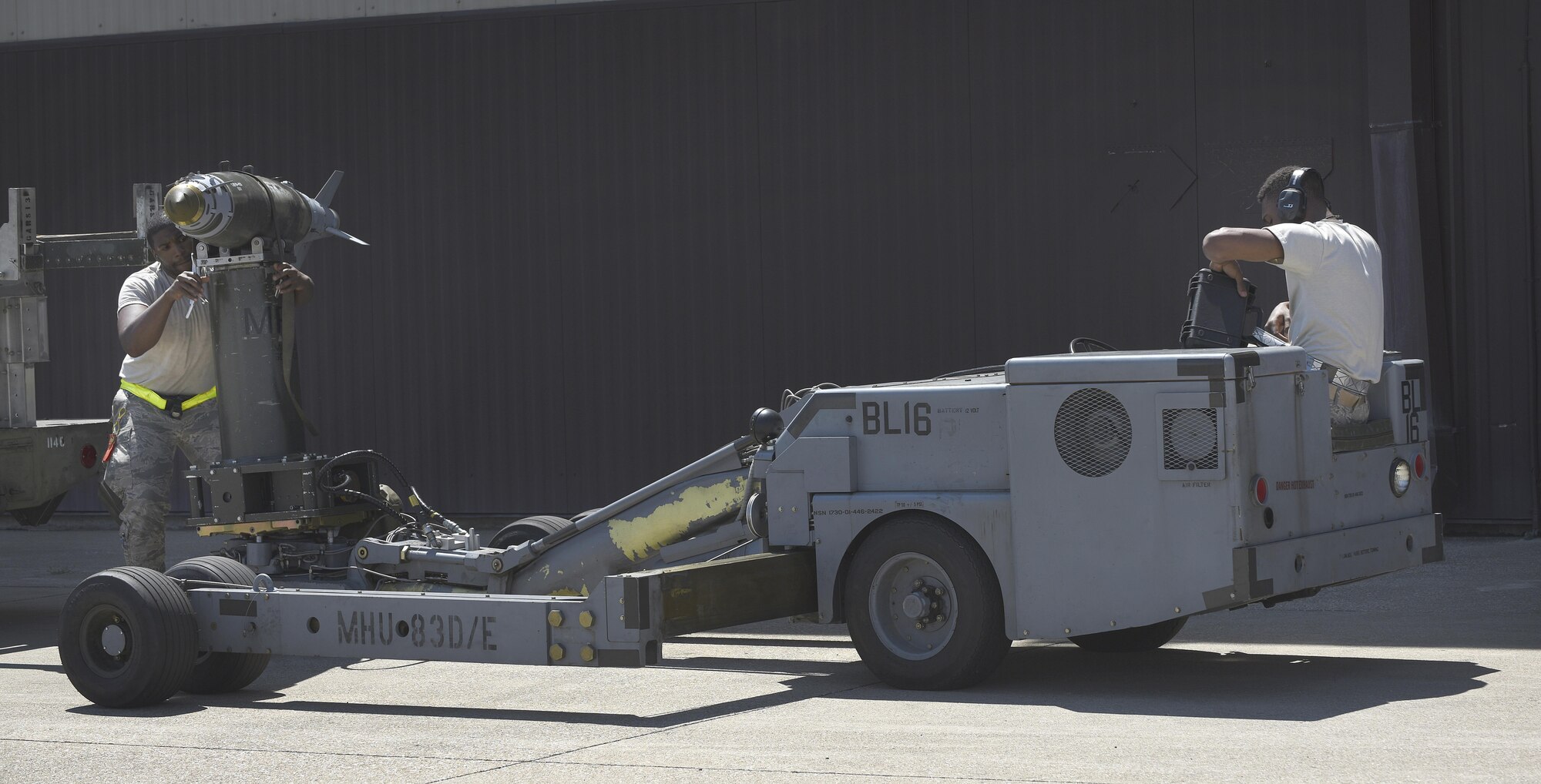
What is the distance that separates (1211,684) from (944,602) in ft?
3.86

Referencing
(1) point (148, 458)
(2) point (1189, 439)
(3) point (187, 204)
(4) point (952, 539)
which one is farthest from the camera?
(1) point (148, 458)

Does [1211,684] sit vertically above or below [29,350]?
below

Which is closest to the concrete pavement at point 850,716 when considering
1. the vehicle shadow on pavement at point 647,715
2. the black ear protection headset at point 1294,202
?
the vehicle shadow on pavement at point 647,715

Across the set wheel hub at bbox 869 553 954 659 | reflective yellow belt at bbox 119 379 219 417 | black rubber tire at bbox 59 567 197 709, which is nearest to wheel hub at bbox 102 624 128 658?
black rubber tire at bbox 59 567 197 709

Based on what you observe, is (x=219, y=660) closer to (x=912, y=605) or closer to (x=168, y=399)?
(x=168, y=399)

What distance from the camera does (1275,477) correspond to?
7.05 meters

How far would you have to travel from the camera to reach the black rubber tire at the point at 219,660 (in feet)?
26.2

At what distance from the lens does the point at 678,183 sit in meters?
15.5

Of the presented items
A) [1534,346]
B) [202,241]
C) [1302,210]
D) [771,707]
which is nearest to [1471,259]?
[1534,346]

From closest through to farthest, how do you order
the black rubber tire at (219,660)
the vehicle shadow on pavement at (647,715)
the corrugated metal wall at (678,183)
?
the vehicle shadow on pavement at (647,715), the black rubber tire at (219,660), the corrugated metal wall at (678,183)

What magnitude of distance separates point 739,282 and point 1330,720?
927cm

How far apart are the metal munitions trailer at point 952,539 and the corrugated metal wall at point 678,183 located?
242 inches

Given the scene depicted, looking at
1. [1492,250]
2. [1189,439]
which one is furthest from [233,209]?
[1492,250]

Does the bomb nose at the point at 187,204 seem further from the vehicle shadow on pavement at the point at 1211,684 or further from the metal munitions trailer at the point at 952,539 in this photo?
the vehicle shadow on pavement at the point at 1211,684
